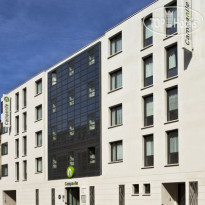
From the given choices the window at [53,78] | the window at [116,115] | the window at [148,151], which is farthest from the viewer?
the window at [53,78]

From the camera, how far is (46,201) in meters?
55.7

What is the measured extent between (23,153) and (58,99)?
12248 mm

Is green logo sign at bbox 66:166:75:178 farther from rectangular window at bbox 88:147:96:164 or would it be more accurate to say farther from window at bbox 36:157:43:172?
window at bbox 36:157:43:172

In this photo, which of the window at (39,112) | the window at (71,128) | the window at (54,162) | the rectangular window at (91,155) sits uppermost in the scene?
the window at (39,112)

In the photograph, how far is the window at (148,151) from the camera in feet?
129

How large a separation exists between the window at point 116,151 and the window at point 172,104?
7.44 m

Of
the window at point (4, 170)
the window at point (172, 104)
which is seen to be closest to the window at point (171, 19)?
the window at point (172, 104)

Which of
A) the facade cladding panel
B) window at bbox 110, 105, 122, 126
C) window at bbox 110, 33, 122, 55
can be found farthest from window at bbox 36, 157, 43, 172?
window at bbox 110, 33, 122, 55

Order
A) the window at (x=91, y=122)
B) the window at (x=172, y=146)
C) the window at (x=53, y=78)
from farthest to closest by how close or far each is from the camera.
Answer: the window at (x=53, y=78), the window at (x=91, y=122), the window at (x=172, y=146)

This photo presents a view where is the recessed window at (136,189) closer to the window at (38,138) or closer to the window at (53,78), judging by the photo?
the window at (53,78)

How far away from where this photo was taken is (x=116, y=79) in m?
45.1

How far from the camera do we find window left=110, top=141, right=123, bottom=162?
4354 cm

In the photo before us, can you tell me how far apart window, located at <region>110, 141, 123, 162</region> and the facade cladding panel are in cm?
189

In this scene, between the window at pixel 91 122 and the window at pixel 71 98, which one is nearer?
the window at pixel 91 122
